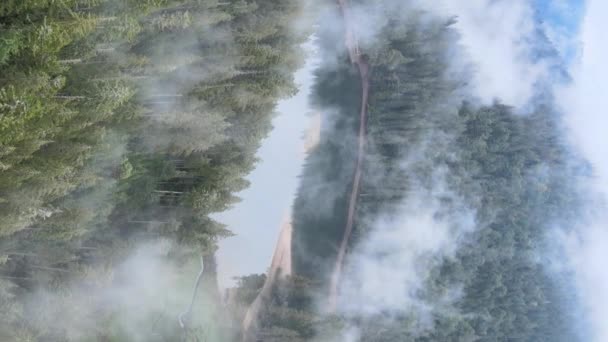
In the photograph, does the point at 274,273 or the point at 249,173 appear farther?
the point at 274,273

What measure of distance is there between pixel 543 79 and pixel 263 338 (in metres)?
49.6

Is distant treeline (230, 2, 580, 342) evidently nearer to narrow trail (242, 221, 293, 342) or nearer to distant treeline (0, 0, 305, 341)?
Answer: narrow trail (242, 221, 293, 342)

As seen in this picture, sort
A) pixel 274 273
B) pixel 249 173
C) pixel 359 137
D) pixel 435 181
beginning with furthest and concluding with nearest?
1. pixel 435 181
2. pixel 359 137
3. pixel 274 273
4. pixel 249 173

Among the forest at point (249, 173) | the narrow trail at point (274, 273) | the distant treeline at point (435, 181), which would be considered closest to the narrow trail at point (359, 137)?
the forest at point (249, 173)

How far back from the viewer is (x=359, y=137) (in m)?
72.2

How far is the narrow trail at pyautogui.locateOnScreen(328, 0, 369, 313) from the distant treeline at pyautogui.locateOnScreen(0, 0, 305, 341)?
11.4 meters

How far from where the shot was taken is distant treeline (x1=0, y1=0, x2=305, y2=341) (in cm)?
3038

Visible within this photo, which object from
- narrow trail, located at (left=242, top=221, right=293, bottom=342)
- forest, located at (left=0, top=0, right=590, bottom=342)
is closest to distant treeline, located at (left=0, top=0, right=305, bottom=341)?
forest, located at (left=0, top=0, right=590, bottom=342)

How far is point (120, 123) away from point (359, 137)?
36984 mm

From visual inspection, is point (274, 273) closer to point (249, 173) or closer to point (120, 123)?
point (249, 173)

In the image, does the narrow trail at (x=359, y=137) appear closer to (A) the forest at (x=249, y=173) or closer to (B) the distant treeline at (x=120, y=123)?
(A) the forest at (x=249, y=173)

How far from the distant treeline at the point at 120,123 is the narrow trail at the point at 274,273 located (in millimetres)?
10702

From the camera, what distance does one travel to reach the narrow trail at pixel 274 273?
6125 centimetres

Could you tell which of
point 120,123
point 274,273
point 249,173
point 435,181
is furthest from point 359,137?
point 120,123
